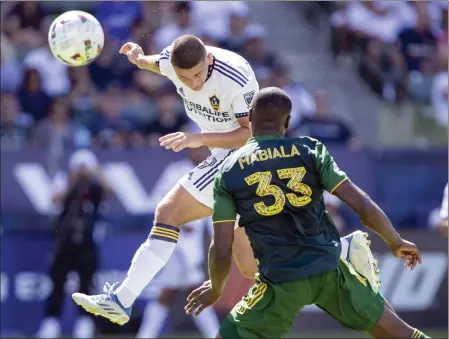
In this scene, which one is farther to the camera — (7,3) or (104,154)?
(7,3)

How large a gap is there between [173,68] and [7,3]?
7.44m

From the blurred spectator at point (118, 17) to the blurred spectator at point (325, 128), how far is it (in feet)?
9.17

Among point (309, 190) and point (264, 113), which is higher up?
point (264, 113)

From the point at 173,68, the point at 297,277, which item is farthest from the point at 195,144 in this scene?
the point at 297,277

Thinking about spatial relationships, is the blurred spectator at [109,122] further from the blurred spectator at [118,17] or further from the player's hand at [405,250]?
the player's hand at [405,250]

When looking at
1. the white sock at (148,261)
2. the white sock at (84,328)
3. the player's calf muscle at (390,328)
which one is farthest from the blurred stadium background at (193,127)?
the player's calf muscle at (390,328)

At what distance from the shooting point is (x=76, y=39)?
8016 millimetres

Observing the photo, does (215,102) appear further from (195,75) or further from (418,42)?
(418,42)

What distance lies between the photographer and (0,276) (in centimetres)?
1228

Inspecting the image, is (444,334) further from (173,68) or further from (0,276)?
(173,68)

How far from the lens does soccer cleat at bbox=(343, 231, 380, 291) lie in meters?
6.17

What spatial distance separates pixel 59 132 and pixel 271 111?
713 centimetres

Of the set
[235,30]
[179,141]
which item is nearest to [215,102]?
[179,141]

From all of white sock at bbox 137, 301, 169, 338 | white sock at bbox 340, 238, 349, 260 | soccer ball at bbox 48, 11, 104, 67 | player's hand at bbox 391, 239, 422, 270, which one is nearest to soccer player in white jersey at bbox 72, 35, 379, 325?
white sock at bbox 340, 238, 349, 260
